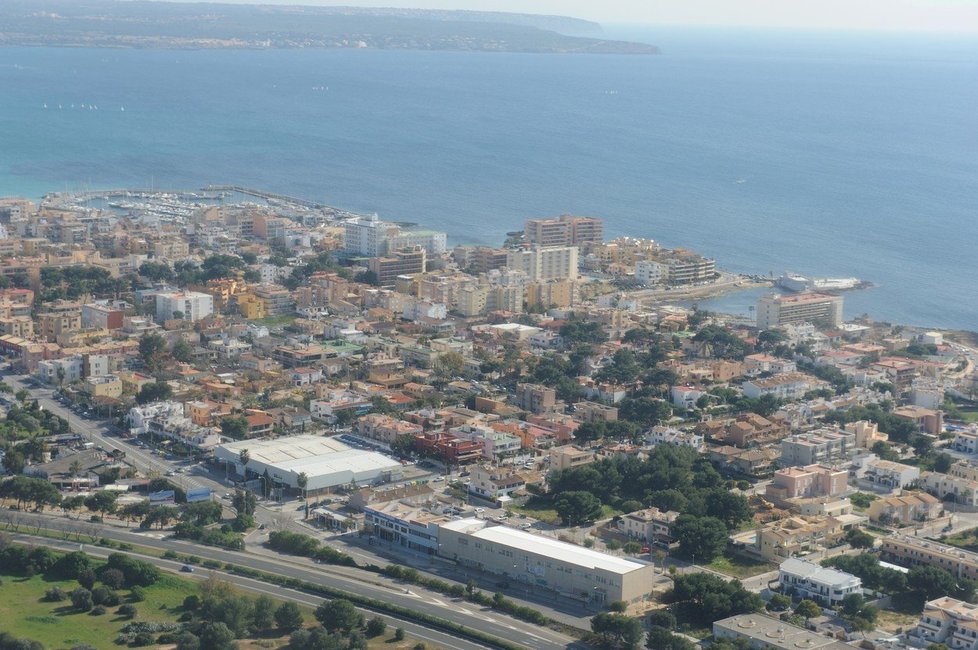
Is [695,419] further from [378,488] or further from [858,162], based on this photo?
[858,162]

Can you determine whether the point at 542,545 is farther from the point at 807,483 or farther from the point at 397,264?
the point at 397,264

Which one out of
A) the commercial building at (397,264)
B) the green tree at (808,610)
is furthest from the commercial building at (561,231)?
the green tree at (808,610)

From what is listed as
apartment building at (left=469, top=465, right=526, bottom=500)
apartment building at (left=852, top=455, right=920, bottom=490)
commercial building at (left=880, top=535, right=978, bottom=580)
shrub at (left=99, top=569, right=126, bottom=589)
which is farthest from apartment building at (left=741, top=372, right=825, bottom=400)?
shrub at (left=99, top=569, right=126, bottom=589)

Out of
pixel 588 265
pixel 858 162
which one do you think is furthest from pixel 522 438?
pixel 858 162

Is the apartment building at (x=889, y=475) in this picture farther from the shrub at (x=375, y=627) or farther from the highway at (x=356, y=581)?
the shrub at (x=375, y=627)

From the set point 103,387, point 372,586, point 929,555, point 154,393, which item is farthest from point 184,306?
point 929,555

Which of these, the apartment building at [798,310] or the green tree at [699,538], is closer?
the green tree at [699,538]
